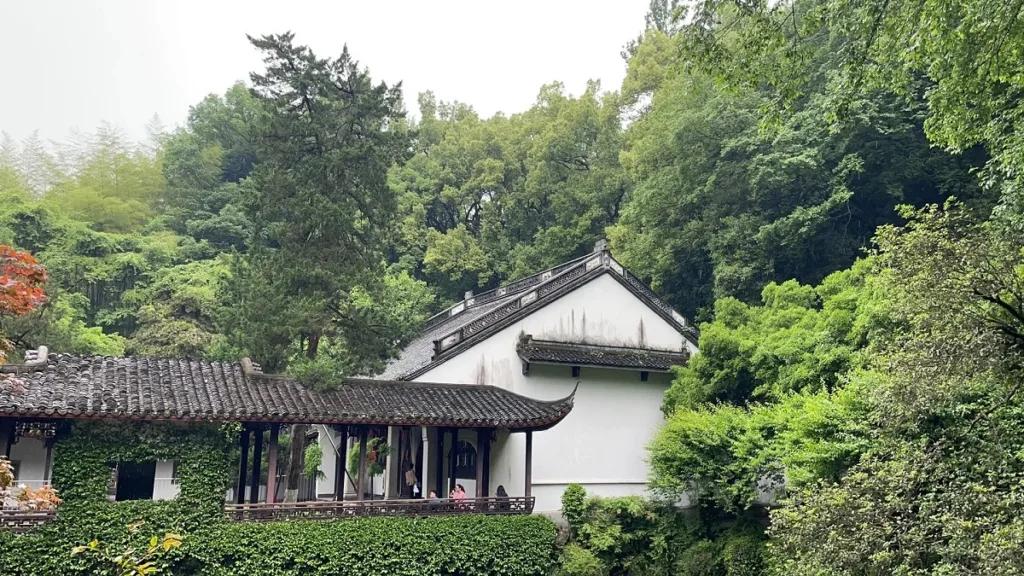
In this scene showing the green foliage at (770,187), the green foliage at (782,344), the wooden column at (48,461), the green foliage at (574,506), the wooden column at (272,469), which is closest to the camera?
the wooden column at (48,461)

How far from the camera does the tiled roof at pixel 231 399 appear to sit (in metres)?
10.9

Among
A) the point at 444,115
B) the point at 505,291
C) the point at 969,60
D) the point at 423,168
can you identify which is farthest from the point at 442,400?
the point at 444,115

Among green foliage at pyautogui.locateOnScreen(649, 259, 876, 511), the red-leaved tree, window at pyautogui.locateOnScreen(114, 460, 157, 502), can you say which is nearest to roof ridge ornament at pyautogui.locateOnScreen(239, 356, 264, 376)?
window at pyautogui.locateOnScreen(114, 460, 157, 502)

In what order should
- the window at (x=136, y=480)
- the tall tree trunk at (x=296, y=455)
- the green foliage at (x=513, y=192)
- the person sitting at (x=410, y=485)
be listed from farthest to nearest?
the green foliage at (x=513, y=192)
the person sitting at (x=410, y=485)
the tall tree trunk at (x=296, y=455)
the window at (x=136, y=480)

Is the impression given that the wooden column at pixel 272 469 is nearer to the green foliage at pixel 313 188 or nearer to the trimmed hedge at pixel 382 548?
the trimmed hedge at pixel 382 548

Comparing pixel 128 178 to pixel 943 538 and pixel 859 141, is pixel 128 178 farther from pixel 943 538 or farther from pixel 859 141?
pixel 943 538

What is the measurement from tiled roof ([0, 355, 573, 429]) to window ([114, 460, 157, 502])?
137 cm

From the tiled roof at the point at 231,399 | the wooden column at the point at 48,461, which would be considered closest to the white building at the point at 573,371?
the tiled roof at the point at 231,399

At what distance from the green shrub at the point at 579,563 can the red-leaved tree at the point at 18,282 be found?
10680mm

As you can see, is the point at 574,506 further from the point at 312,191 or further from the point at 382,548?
the point at 312,191

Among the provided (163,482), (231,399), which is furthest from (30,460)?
(231,399)

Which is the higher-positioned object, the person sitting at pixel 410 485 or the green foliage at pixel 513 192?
the green foliage at pixel 513 192

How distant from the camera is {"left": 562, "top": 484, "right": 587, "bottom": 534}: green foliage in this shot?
14578 mm

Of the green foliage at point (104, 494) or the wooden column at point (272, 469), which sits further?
the wooden column at point (272, 469)
